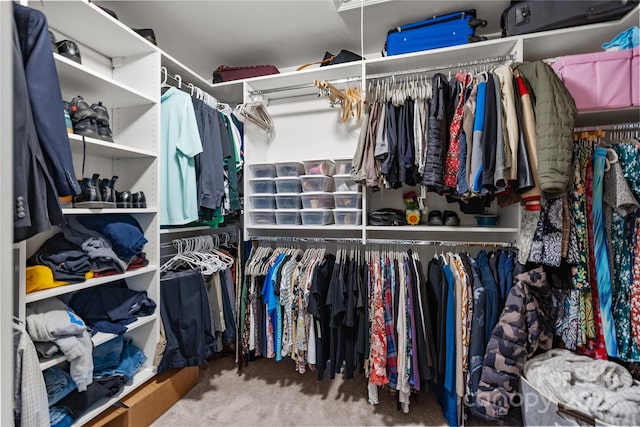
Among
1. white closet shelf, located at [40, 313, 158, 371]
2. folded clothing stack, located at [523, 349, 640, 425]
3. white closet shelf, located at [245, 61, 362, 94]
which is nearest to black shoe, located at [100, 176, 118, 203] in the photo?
white closet shelf, located at [40, 313, 158, 371]

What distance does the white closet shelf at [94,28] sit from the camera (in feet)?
4.24

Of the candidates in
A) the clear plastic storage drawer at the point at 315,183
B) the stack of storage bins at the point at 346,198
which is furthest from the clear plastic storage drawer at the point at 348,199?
the clear plastic storage drawer at the point at 315,183

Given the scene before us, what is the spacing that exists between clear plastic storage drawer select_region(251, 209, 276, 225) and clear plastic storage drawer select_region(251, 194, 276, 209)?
0.12ft

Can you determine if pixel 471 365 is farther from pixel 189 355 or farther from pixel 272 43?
pixel 272 43

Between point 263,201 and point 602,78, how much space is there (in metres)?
1.99

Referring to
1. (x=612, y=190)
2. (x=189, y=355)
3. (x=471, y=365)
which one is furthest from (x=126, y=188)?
(x=612, y=190)

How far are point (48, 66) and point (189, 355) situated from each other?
59.8 inches

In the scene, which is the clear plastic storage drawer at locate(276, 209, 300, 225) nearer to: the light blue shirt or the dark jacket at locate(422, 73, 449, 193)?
the light blue shirt

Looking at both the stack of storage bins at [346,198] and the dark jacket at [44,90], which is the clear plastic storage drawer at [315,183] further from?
the dark jacket at [44,90]

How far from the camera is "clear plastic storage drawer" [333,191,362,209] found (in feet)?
6.11

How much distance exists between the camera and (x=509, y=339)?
138 centimetres

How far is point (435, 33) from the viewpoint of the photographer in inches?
69.0

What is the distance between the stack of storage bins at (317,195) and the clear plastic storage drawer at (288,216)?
52mm

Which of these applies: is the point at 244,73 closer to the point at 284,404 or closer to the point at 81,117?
the point at 81,117
